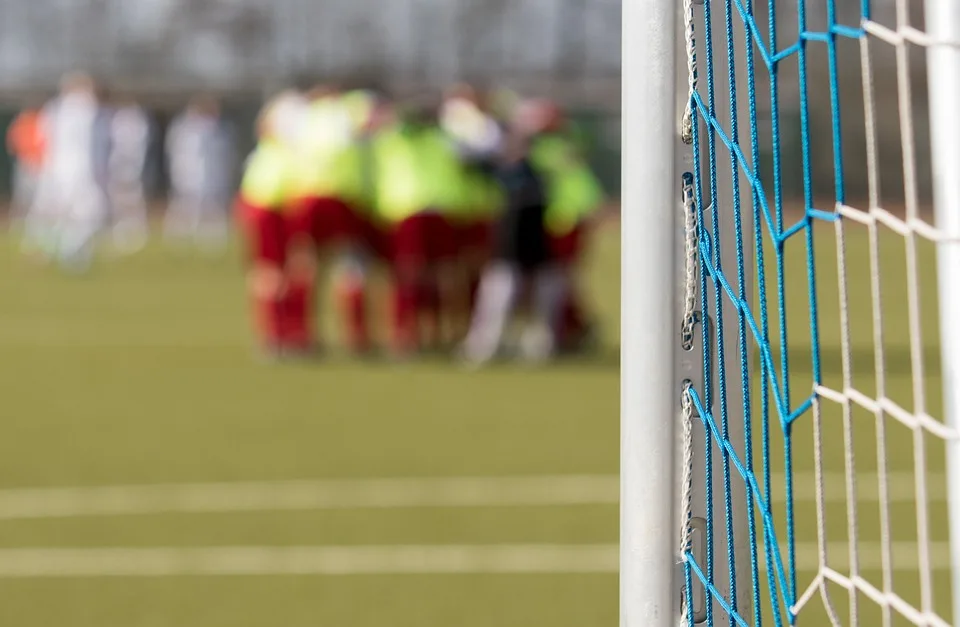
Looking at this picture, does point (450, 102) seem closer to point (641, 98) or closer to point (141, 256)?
point (641, 98)

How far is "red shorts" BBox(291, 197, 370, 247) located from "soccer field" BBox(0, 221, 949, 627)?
76cm

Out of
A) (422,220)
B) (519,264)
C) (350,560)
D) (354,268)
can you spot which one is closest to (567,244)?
(519,264)

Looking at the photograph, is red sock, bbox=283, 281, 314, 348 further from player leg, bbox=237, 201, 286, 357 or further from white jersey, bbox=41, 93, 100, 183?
white jersey, bbox=41, 93, 100, 183

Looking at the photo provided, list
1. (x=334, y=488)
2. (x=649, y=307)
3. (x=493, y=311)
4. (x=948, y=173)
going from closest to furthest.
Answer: (x=948, y=173) → (x=649, y=307) → (x=334, y=488) → (x=493, y=311)

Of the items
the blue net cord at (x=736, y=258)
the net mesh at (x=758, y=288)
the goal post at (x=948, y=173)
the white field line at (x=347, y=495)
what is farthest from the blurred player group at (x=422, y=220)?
the goal post at (x=948, y=173)

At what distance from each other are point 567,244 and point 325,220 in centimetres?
148

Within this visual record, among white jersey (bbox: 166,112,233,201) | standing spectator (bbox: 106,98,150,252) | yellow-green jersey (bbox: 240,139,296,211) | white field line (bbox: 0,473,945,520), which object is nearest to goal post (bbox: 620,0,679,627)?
white field line (bbox: 0,473,945,520)

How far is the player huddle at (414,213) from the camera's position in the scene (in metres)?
10.4

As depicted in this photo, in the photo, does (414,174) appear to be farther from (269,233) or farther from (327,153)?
(269,233)

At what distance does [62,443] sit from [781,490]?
10.3ft

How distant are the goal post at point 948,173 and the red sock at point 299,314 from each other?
8526mm

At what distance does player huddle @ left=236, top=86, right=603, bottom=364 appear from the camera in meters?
10.4

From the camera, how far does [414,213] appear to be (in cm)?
1053

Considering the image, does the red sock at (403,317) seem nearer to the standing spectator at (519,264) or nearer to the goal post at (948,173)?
the standing spectator at (519,264)
